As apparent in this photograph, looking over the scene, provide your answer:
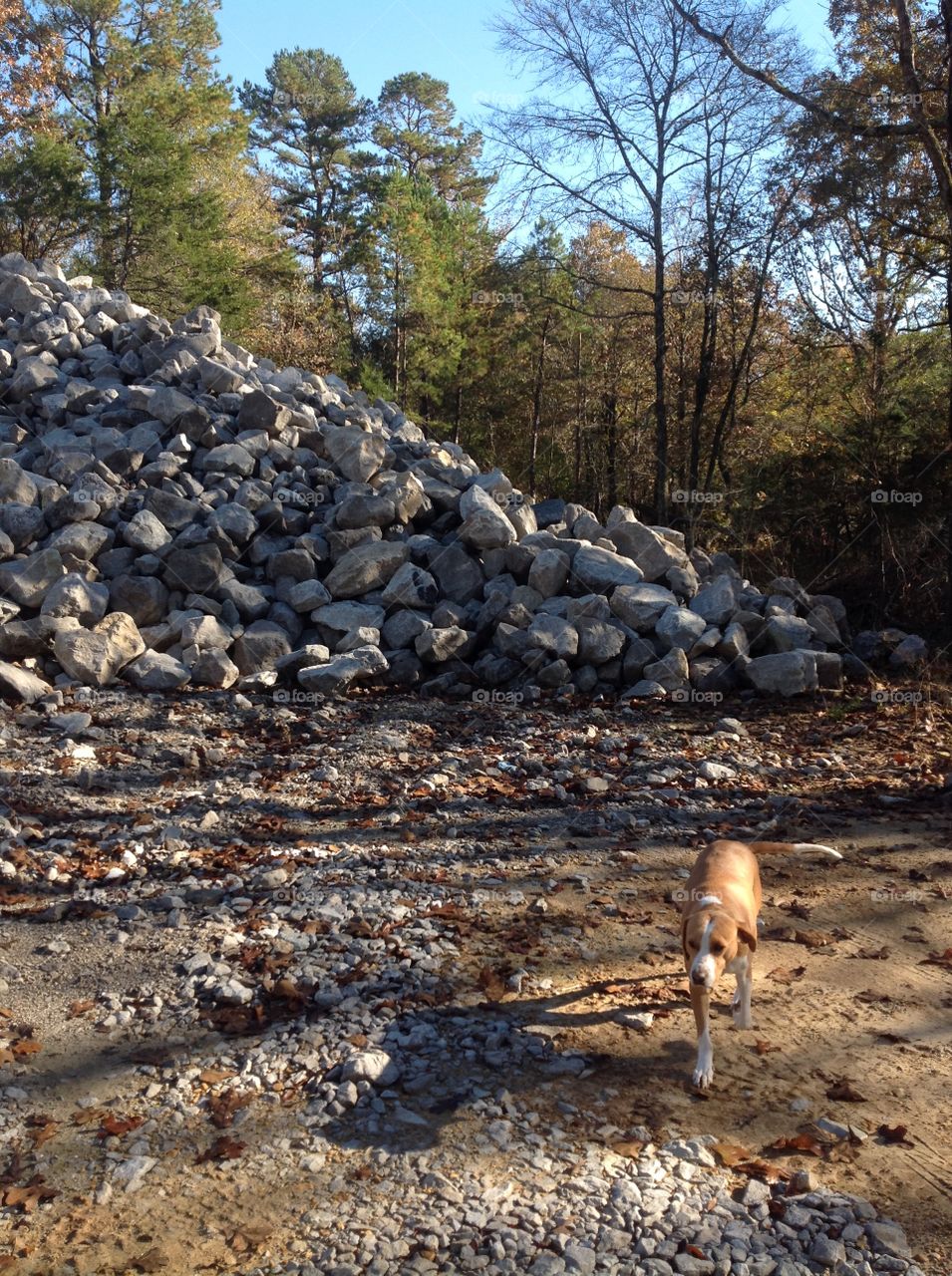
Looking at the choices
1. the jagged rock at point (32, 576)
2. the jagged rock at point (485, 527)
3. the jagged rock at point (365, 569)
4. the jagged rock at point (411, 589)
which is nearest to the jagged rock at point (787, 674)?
the jagged rock at point (485, 527)

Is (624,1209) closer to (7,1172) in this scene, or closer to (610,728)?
(7,1172)

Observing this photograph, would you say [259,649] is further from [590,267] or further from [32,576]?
[590,267]

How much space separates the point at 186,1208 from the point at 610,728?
599cm

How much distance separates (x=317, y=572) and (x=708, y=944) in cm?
750

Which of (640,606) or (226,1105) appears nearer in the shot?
(226,1105)

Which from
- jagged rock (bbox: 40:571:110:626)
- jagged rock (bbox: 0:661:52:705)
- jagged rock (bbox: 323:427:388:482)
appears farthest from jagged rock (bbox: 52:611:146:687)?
jagged rock (bbox: 323:427:388:482)

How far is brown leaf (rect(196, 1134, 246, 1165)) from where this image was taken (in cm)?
337

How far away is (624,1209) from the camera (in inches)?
125

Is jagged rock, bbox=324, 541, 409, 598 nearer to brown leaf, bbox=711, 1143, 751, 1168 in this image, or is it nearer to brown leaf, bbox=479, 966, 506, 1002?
brown leaf, bbox=479, 966, 506, 1002

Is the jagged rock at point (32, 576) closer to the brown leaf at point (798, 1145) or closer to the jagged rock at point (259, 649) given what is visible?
the jagged rock at point (259, 649)

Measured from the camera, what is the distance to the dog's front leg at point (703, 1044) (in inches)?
149

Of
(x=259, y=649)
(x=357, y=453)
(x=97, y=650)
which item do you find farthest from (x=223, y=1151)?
→ (x=357, y=453)

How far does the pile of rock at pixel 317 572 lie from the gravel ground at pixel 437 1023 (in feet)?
6.36

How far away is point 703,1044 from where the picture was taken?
12.6 ft
